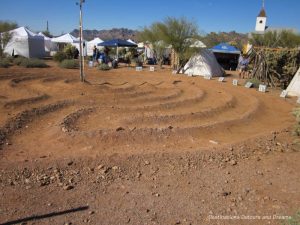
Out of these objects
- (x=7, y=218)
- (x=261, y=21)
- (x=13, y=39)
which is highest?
(x=261, y=21)

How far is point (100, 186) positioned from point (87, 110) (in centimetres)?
399

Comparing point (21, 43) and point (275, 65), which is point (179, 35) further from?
point (21, 43)

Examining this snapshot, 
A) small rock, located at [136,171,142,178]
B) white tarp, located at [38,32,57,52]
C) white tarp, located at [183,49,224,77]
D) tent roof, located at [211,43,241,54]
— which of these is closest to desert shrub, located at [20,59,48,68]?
white tarp, located at [183,49,224,77]

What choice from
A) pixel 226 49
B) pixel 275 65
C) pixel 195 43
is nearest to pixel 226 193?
pixel 275 65

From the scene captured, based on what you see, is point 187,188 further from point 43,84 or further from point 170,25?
point 170,25

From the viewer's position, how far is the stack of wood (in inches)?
522

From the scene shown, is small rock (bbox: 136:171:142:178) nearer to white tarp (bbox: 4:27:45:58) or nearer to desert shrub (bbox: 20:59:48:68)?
desert shrub (bbox: 20:59:48:68)

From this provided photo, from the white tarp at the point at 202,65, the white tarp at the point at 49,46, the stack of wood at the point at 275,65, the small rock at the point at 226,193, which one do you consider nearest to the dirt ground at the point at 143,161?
the small rock at the point at 226,193

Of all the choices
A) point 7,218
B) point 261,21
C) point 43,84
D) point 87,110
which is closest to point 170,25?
point 43,84

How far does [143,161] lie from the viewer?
4.98m

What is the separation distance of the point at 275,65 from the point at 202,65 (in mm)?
4261

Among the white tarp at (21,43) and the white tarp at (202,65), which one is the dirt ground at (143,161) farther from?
the white tarp at (21,43)

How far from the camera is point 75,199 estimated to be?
379 centimetres

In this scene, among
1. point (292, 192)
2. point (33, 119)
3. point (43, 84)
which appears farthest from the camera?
point (43, 84)
